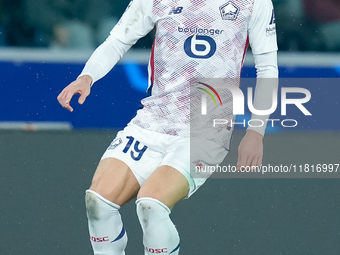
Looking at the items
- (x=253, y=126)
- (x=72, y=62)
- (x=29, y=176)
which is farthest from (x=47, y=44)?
(x=253, y=126)

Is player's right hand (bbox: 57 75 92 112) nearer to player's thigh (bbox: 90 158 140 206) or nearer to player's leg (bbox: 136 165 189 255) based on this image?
player's thigh (bbox: 90 158 140 206)

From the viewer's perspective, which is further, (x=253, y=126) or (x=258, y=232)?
(x=258, y=232)

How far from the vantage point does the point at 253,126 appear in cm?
200

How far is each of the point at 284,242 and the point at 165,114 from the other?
1031 mm

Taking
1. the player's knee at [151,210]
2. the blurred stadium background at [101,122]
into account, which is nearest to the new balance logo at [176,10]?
the player's knee at [151,210]

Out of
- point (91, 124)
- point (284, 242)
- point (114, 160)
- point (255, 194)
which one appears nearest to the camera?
point (114, 160)

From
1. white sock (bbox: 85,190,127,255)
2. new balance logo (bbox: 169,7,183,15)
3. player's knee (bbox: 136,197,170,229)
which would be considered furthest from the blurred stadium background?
new balance logo (bbox: 169,7,183,15)

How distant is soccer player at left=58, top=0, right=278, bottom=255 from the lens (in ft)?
6.21

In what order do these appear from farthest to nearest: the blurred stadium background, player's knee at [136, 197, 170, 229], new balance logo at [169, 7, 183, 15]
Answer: the blurred stadium background → new balance logo at [169, 7, 183, 15] → player's knee at [136, 197, 170, 229]

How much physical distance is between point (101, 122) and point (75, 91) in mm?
1303

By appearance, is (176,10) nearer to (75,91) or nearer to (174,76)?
(174,76)

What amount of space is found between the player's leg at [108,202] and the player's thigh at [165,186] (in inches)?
3.1

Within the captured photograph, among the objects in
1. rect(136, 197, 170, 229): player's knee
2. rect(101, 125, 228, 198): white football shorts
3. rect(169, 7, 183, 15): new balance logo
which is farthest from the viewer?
rect(169, 7, 183, 15): new balance logo

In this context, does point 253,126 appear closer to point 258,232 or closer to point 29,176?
point 258,232
